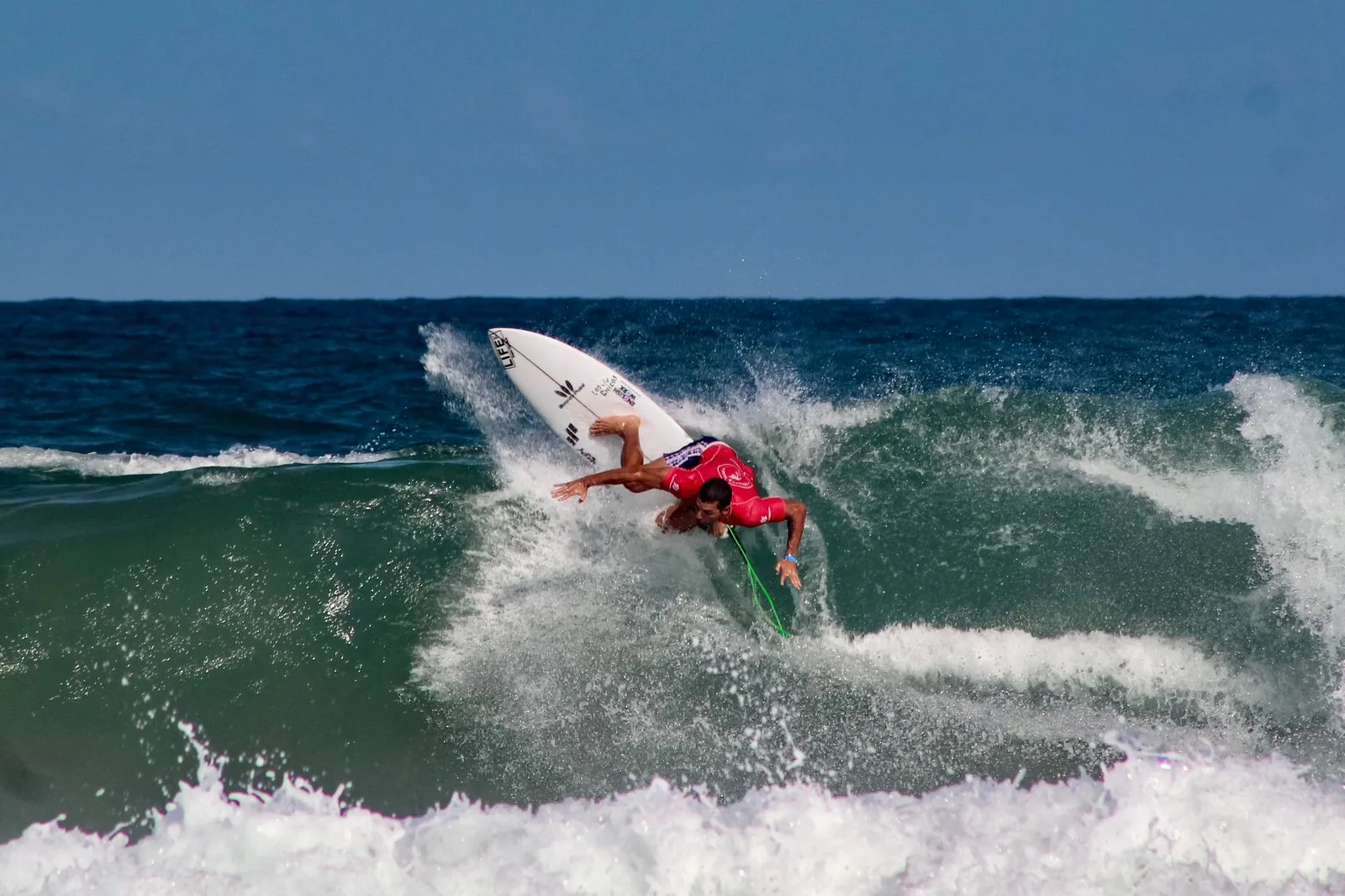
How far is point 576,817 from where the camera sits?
4969 millimetres

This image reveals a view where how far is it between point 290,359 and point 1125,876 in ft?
55.0

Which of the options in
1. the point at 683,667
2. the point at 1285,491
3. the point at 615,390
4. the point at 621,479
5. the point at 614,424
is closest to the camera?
the point at 683,667

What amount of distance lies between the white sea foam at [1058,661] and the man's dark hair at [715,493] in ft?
4.30

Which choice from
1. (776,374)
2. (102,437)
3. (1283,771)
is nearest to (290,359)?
(102,437)

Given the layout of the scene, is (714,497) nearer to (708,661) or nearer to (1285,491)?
(708,661)

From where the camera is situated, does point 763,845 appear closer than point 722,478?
Yes

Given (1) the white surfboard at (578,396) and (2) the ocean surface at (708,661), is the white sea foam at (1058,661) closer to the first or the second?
(2) the ocean surface at (708,661)

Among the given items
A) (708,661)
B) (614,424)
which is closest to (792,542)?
(708,661)

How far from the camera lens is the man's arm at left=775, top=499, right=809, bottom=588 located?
670 centimetres

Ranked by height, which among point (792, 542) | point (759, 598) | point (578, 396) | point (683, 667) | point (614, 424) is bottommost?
point (683, 667)

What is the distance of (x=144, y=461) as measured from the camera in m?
9.99

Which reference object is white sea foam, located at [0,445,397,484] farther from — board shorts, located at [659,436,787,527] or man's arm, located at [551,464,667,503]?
board shorts, located at [659,436,787,527]

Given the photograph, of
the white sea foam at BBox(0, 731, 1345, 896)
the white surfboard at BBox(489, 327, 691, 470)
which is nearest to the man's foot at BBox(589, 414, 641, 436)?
the white surfboard at BBox(489, 327, 691, 470)

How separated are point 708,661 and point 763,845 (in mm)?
1944
